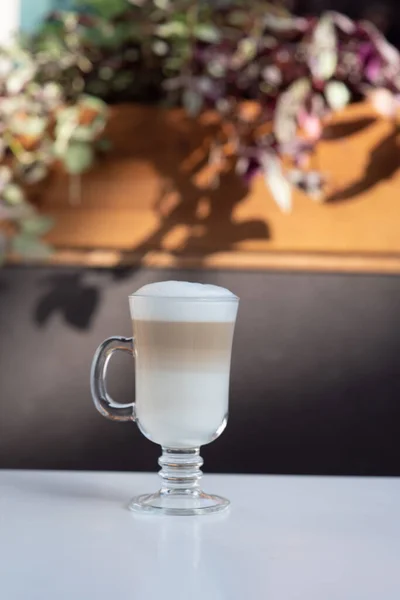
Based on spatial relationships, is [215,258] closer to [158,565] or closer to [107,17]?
[107,17]

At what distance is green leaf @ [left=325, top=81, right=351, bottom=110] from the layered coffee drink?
2.69 ft

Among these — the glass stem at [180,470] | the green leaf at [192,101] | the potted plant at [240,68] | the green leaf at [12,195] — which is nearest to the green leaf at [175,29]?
the potted plant at [240,68]

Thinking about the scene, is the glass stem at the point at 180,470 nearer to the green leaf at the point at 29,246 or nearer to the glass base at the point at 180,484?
the glass base at the point at 180,484

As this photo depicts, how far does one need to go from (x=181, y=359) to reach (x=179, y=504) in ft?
0.49

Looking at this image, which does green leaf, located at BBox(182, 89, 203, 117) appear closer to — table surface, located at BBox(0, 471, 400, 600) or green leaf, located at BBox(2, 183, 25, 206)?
green leaf, located at BBox(2, 183, 25, 206)

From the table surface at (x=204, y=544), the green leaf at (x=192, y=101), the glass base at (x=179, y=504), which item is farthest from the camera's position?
the green leaf at (x=192, y=101)

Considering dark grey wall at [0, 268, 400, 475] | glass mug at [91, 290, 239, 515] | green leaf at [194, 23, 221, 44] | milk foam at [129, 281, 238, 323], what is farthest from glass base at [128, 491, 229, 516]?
green leaf at [194, 23, 221, 44]

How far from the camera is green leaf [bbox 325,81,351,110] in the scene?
1632 millimetres

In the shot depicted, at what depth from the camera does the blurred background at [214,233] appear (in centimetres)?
165

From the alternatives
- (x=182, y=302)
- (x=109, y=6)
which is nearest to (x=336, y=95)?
(x=109, y=6)

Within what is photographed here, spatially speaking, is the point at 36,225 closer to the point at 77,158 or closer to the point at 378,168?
the point at 77,158

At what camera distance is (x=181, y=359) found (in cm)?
92

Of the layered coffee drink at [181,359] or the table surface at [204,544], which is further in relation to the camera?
the layered coffee drink at [181,359]

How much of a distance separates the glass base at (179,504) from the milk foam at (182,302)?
0.19 meters
